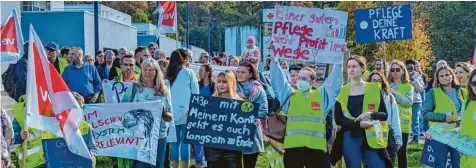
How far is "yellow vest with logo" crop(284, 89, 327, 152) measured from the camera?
8555 mm

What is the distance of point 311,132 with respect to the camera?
28.1 ft

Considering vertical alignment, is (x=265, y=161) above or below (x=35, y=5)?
below

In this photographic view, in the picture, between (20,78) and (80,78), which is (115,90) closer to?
(20,78)

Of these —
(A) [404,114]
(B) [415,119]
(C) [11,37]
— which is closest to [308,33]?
(A) [404,114]

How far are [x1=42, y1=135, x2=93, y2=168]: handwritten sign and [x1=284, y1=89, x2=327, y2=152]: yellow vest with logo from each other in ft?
7.29

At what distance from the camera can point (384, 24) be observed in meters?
12.5

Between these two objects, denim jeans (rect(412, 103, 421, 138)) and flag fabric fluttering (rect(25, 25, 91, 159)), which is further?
denim jeans (rect(412, 103, 421, 138))

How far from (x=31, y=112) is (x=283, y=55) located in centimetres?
353

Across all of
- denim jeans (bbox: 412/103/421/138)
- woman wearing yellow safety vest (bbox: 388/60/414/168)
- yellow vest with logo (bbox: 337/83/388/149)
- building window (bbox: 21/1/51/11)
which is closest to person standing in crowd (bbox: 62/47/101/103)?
woman wearing yellow safety vest (bbox: 388/60/414/168)

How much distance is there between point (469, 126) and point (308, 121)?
192 centimetres

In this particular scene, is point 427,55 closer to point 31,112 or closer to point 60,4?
point 60,4

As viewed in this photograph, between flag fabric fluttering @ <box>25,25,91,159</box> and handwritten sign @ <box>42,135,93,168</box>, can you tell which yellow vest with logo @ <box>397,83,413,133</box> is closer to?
handwritten sign @ <box>42,135,93,168</box>

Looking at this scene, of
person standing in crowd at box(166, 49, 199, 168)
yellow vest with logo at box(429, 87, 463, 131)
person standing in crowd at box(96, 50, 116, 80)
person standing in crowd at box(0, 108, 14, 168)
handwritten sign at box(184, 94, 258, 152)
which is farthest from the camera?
person standing in crowd at box(96, 50, 116, 80)

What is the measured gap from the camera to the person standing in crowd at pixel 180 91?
33.0ft
